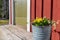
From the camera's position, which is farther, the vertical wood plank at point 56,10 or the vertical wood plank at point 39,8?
the vertical wood plank at point 39,8

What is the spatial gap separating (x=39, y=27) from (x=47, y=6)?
166 cm

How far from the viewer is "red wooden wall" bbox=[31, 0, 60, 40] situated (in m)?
3.53

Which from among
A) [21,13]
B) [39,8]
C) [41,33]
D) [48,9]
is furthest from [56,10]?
[21,13]

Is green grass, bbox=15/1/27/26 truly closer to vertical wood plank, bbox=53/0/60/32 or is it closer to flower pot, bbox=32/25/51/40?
vertical wood plank, bbox=53/0/60/32

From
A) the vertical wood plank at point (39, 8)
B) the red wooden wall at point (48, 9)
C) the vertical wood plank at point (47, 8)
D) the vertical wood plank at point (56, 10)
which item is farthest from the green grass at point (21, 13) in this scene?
the vertical wood plank at point (56, 10)

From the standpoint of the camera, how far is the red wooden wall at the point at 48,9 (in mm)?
3534

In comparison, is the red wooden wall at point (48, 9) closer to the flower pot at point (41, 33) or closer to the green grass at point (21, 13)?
the green grass at point (21, 13)

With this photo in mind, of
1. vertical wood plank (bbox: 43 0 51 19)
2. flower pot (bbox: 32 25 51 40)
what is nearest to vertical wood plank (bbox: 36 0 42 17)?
vertical wood plank (bbox: 43 0 51 19)

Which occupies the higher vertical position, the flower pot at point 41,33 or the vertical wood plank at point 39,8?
the vertical wood plank at point 39,8

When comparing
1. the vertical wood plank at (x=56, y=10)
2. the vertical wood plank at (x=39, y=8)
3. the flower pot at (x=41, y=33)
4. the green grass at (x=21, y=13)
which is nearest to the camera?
the flower pot at (x=41, y=33)

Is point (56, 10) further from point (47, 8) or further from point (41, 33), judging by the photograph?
point (41, 33)

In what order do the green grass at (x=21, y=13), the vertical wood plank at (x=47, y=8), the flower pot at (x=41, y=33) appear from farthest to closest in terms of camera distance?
the green grass at (x=21, y=13), the vertical wood plank at (x=47, y=8), the flower pot at (x=41, y=33)

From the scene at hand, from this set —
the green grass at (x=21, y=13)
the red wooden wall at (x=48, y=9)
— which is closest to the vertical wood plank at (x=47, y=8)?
the red wooden wall at (x=48, y=9)

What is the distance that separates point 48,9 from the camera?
3953 mm
